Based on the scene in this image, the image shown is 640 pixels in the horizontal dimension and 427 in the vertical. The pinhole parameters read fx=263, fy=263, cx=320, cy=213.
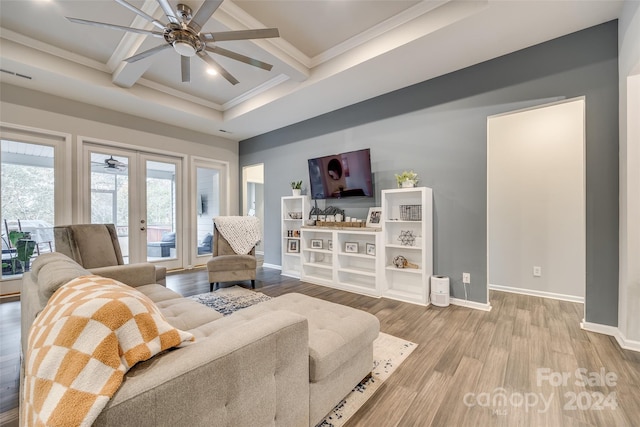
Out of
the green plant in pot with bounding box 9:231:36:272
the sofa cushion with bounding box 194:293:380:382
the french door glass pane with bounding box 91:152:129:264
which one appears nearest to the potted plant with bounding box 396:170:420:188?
the sofa cushion with bounding box 194:293:380:382

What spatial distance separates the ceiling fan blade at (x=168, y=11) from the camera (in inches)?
68.1

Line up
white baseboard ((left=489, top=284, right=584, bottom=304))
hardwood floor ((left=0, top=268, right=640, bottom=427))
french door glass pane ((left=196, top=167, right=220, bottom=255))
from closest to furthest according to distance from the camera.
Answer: hardwood floor ((left=0, top=268, right=640, bottom=427)) → white baseboard ((left=489, top=284, right=584, bottom=304)) → french door glass pane ((left=196, top=167, right=220, bottom=255))

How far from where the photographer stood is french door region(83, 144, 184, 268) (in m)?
4.25

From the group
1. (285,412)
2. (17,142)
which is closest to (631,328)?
(285,412)

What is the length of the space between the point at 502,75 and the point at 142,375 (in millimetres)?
3837

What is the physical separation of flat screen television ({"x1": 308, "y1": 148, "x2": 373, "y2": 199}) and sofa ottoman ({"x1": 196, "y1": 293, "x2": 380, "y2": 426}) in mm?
2300

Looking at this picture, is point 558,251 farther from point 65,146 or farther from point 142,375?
point 65,146

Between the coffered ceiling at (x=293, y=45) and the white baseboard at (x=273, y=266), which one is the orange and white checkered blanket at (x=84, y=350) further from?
the white baseboard at (x=273, y=266)

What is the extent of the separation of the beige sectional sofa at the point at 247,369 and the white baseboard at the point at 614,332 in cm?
215

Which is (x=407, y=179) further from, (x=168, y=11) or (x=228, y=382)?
(x=228, y=382)

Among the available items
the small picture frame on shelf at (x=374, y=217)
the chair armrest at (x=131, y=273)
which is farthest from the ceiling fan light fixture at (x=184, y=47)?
the small picture frame on shelf at (x=374, y=217)

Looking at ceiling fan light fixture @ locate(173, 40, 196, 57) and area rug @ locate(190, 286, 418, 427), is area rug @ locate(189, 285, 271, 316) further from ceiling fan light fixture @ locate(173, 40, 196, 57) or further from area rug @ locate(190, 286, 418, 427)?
ceiling fan light fixture @ locate(173, 40, 196, 57)

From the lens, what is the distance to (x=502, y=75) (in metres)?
2.88

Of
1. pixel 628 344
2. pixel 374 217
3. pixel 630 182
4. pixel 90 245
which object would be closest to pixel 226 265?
pixel 90 245
